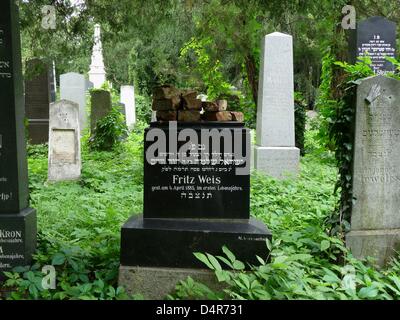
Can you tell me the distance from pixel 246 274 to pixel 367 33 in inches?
319

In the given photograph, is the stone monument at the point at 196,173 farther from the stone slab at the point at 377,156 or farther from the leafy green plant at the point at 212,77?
the leafy green plant at the point at 212,77

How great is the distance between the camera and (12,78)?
13.0 feet

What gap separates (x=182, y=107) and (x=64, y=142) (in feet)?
17.2

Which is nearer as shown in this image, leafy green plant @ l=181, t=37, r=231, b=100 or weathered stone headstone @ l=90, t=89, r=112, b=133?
weathered stone headstone @ l=90, t=89, r=112, b=133

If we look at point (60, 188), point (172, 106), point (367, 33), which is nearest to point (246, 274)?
point (172, 106)

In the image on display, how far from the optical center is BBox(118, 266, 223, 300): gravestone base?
3795mm

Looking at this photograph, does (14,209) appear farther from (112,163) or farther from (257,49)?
(257,49)

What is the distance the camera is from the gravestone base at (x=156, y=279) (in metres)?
3.79

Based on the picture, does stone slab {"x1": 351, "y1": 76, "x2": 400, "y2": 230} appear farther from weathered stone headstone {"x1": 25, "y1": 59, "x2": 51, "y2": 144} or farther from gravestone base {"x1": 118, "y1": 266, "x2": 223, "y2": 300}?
weathered stone headstone {"x1": 25, "y1": 59, "x2": 51, "y2": 144}

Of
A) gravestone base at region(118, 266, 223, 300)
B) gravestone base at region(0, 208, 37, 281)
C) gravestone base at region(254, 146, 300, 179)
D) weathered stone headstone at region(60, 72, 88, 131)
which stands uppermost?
weathered stone headstone at region(60, 72, 88, 131)

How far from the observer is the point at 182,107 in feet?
14.0

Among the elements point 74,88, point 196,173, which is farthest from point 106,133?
point 196,173

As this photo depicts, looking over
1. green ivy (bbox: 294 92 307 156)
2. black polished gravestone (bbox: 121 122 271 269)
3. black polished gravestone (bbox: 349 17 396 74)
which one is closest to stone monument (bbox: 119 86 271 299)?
black polished gravestone (bbox: 121 122 271 269)

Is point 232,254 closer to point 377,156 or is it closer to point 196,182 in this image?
point 196,182
